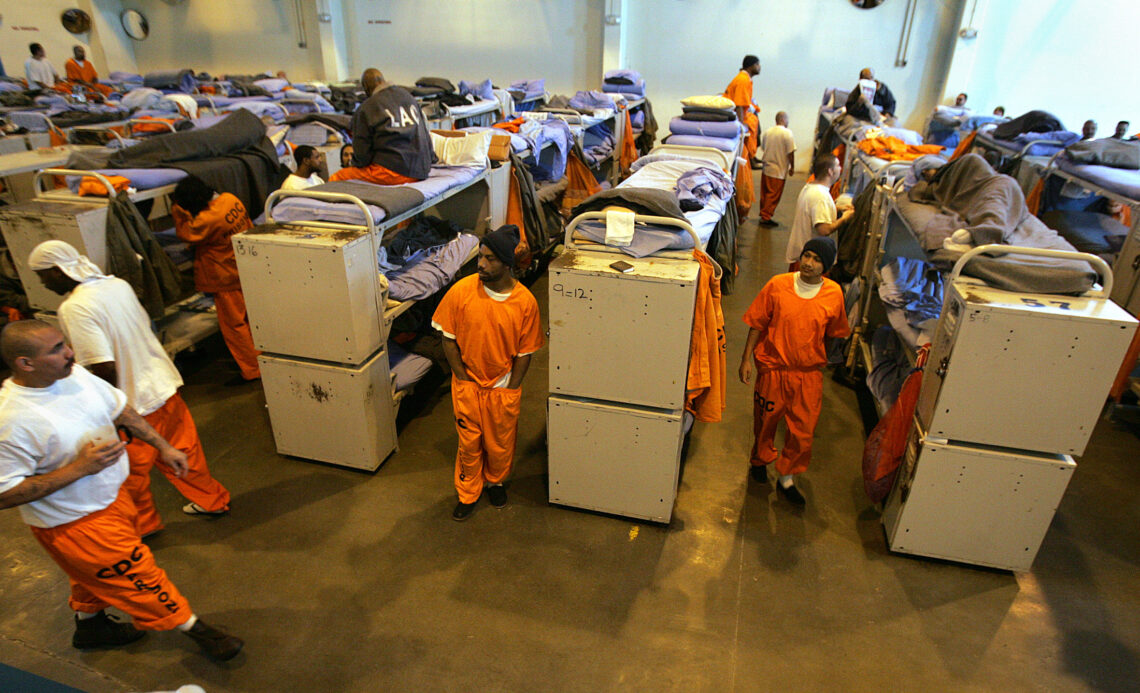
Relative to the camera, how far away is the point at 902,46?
12.9 meters

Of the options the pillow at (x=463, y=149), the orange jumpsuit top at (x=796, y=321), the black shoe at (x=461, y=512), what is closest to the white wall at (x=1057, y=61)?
the orange jumpsuit top at (x=796, y=321)

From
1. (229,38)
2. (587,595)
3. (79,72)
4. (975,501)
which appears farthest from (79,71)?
(975,501)

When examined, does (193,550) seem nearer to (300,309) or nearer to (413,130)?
(300,309)

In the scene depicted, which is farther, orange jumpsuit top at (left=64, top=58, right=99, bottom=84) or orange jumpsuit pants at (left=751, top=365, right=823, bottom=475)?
orange jumpsuit top at (left=64, top=58, right=99, bottom=84)

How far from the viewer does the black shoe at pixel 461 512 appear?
3.73 metres

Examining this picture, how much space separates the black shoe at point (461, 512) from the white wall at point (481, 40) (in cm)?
1303

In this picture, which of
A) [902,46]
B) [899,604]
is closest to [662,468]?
[899,604]

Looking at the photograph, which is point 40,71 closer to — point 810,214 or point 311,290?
point 311,290

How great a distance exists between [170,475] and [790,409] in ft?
10.9

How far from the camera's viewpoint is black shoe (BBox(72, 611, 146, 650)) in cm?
286

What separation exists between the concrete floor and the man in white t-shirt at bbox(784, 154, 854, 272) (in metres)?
2.24

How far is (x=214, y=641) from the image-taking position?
2.78m

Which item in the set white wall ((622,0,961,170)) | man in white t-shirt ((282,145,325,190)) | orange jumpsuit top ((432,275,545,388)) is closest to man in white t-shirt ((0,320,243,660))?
orange jumpsuit top ((432,275,545,388))

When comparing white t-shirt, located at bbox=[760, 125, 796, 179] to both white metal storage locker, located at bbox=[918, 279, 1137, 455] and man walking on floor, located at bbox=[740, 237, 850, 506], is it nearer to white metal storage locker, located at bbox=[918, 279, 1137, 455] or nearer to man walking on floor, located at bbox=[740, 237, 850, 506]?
man walking on floor, located at bbox=[740, 237, 850, 506]
